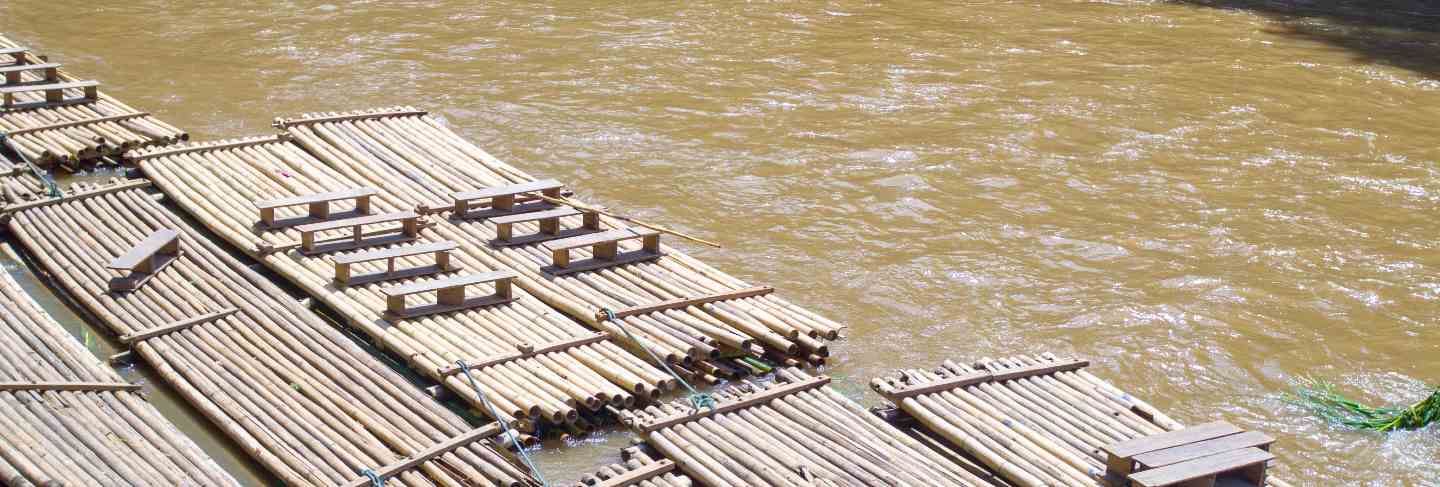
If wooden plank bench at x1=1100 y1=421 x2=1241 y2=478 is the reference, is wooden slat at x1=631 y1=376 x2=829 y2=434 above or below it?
below

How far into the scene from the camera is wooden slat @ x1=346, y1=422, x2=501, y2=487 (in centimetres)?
889

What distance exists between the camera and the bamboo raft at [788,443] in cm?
911

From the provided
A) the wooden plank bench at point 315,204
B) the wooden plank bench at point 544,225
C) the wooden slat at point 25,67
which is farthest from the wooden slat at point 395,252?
the wooden slat at point 25,67

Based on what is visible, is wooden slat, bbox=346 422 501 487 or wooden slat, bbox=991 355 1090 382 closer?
wooden slat, bbox=346 422 501 487

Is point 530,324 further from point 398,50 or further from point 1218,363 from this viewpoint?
point 398,50

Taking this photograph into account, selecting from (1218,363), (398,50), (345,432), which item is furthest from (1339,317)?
(398,50)

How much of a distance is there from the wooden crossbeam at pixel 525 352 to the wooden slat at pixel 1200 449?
12.6 feet

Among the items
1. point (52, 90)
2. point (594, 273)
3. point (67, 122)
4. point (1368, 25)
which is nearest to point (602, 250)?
point (594, 273)

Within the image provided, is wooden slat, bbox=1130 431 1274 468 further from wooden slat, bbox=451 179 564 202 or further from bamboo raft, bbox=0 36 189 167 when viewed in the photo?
bamboo raft, bbox=0 36 189 167

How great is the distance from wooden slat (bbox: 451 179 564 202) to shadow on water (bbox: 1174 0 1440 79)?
13.0 meters

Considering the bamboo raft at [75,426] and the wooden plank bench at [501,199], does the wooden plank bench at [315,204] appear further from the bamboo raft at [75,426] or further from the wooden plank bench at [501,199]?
the bamboo raft at [75,426]

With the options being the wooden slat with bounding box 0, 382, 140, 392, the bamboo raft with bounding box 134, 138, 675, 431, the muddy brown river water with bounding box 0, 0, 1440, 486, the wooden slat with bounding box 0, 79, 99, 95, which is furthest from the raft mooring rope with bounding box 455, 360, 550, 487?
the wooden slat with bounding box 0, 79, 99, 95

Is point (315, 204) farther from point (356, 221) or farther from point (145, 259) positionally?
point (145, 259)

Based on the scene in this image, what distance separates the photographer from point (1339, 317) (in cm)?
1220
